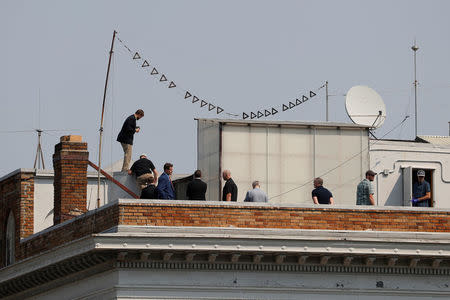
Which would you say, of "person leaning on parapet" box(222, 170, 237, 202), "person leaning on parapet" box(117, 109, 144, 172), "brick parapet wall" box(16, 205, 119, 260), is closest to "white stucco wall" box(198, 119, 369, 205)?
"person leaning on parapet" box(117, 109, 144, 172)

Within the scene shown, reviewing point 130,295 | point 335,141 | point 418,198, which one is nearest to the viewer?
point 130,295

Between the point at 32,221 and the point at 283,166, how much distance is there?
7.24 metres

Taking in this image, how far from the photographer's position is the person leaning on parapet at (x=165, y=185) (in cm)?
4526

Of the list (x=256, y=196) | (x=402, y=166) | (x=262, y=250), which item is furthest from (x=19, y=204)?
(x=402, y=166)

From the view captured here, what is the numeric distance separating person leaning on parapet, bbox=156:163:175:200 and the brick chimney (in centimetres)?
432

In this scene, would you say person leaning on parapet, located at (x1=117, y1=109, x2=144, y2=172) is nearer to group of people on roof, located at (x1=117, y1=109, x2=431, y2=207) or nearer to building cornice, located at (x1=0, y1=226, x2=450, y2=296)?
group of people on roof, located at (x1=117, y1=109, x2=431, y2=207)

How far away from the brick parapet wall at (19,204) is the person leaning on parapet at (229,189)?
25.8 ft

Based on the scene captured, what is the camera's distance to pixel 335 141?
51.5 meters

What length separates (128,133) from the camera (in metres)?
49.5

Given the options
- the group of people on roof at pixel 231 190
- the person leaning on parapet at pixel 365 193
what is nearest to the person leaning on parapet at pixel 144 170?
the group of people on roof at pixel 231 190

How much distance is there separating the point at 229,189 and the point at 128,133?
186 inches

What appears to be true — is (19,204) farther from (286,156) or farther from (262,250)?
(262,250)

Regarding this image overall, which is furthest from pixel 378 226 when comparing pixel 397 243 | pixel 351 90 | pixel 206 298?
pixel 351 90

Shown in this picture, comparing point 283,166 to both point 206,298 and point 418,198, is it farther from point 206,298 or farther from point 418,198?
point 206,298
